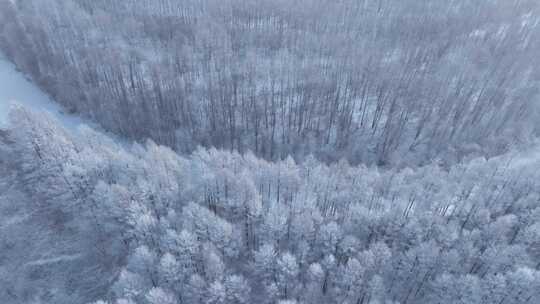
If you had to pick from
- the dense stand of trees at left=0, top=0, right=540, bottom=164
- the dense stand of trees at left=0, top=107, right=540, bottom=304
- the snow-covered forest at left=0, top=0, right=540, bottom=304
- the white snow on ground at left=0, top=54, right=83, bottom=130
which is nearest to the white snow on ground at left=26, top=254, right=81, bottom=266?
the snow-covered forest at left=0, top=0, right=540, bottom=304

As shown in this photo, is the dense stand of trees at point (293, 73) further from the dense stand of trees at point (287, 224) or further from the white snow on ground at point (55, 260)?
the white snow on ground at point (55, 260)

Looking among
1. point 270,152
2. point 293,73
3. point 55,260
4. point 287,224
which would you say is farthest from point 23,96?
point 287,224

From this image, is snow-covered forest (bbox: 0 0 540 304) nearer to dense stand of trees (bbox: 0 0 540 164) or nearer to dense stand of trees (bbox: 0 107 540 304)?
dense stand of trees (bbox: 0 107 540 304)

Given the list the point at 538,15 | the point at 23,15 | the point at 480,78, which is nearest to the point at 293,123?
the point at 480,78

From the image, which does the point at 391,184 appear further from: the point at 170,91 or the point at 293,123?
the point at 170,91

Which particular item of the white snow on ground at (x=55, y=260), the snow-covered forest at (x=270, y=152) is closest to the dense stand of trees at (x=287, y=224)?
the snow-covered forest at (x=270, y=152)

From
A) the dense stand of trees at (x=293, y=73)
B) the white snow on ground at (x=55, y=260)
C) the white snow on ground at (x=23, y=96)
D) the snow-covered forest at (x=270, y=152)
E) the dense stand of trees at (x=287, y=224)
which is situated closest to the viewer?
the dense stand of trees at (x=287, y=224)
